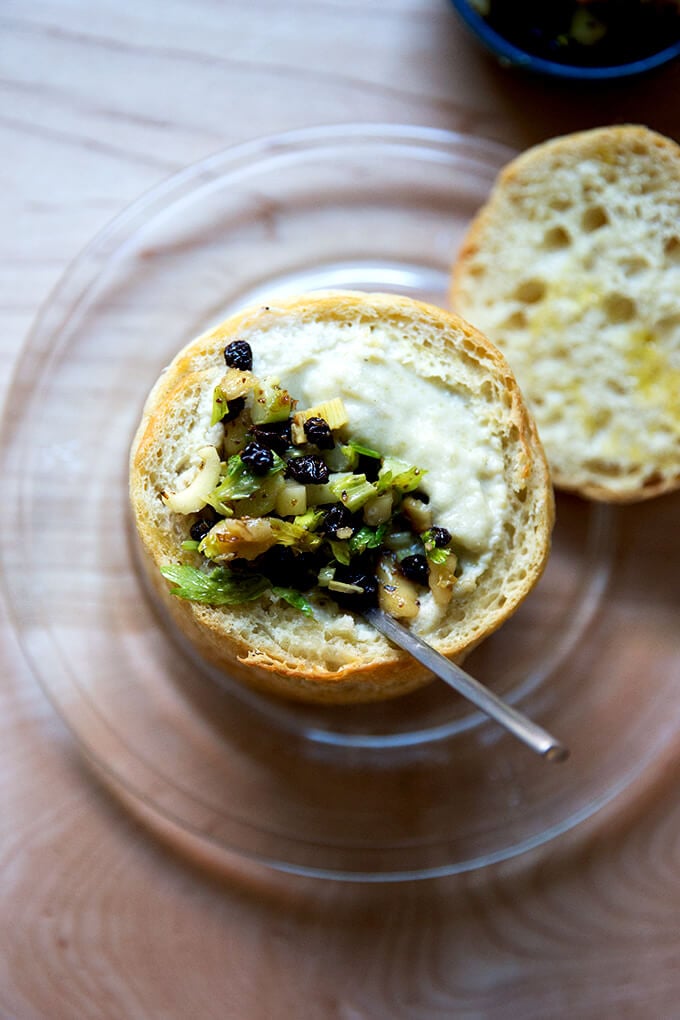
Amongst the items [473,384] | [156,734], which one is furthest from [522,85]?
[156,734]

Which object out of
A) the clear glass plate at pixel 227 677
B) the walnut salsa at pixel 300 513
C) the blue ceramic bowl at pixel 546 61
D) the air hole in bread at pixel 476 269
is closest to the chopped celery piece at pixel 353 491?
the walnut salsa at pixel 300 513

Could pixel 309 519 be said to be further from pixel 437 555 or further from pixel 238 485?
pixel 437 555

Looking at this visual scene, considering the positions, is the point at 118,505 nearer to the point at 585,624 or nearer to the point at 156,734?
the point at 156,734

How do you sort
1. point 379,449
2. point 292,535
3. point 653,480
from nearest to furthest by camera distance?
point 292,535 → point 379,449 → point 653,480

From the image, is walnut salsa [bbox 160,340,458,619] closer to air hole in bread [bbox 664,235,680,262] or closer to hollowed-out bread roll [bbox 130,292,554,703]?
hollowed-out bread roll [bbox 130,292,554,703]

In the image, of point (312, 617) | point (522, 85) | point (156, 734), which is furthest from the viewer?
point (522, 85)

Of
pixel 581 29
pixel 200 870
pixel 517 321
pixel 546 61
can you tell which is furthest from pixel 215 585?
pixel 581 29

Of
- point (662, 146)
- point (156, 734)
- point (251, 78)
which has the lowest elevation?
point (156, 734)
